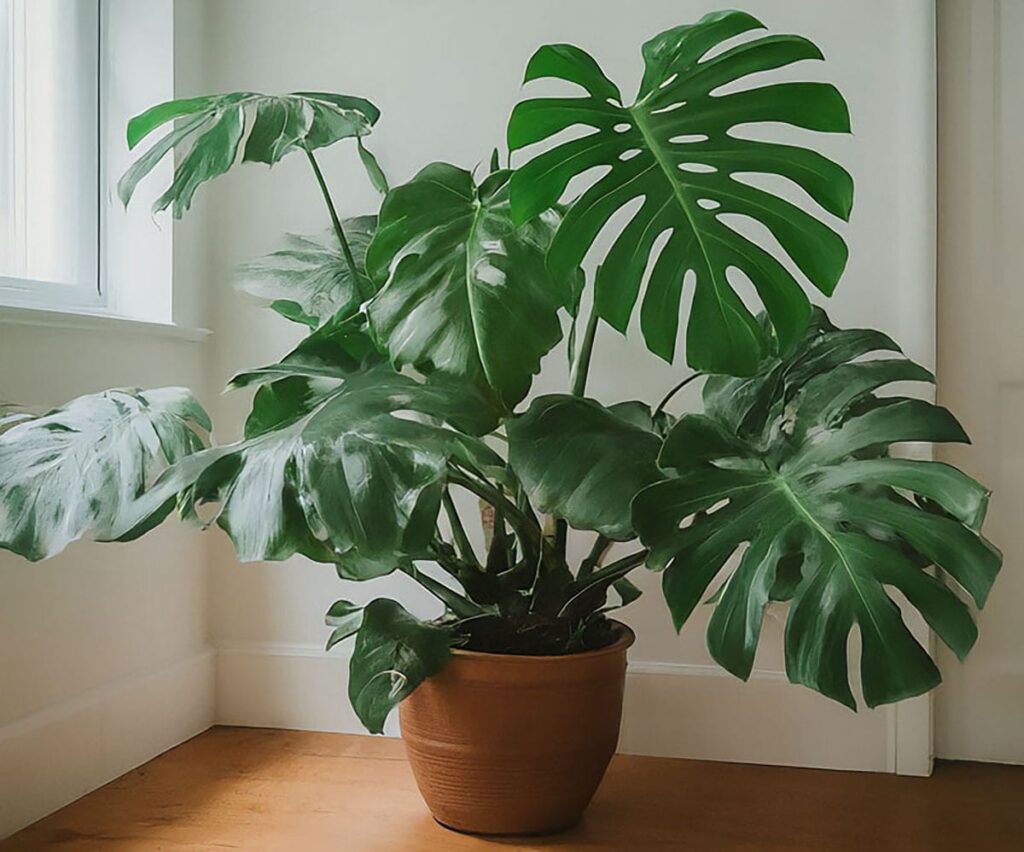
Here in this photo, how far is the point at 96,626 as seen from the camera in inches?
73.4

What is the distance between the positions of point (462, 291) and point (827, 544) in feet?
1.59

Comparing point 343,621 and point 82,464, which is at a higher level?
point 82,464

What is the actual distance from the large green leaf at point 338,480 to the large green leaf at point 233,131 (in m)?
0.35

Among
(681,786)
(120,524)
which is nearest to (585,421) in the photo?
(120,524)

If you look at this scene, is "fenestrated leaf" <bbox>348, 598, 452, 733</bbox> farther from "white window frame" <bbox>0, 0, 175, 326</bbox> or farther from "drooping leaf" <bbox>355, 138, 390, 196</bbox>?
"white window frame" <bbox>0, 0, 175, 326</bbox>

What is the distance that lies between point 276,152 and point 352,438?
0.42m

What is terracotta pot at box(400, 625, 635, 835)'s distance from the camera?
5.06 feet

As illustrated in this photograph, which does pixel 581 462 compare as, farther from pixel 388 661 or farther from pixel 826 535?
pixel 388 661

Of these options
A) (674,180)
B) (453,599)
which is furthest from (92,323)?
(674,180)

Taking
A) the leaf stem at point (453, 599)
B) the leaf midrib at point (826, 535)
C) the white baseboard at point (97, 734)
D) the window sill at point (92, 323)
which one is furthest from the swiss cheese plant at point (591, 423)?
the white baseboard at point (97, 734)

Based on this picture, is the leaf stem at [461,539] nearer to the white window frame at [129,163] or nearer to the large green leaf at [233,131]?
the large green leaf at [233,131]

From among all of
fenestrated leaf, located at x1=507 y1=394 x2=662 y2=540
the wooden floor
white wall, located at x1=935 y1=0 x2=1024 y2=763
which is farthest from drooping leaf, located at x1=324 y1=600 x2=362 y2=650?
white wall, located at x1=935 y1=0 x2=1024 y2=763

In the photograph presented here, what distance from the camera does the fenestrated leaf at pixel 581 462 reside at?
1291mm

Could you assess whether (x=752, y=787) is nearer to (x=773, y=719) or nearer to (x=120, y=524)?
(x=773, y=719)
